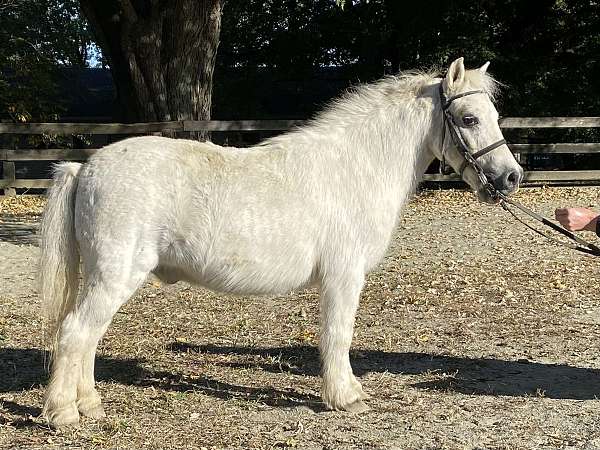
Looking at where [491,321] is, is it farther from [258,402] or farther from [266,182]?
[266,182]

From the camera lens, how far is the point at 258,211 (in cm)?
445

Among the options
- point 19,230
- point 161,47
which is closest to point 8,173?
point 19,230

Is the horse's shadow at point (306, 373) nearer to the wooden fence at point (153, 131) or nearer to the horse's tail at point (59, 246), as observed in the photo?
the horse's tail at point (59, 246)

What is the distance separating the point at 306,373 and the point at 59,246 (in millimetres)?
2121

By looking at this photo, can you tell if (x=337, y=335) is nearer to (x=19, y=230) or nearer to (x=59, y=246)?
(x=59, y=246)

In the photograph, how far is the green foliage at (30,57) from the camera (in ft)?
69.9

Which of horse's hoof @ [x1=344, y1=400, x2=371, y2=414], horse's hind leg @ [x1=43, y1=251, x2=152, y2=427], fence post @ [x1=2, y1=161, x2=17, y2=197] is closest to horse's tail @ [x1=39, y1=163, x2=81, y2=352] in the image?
horse's hind leg @ [x1=43, y1=251, x2=152, y2=427]

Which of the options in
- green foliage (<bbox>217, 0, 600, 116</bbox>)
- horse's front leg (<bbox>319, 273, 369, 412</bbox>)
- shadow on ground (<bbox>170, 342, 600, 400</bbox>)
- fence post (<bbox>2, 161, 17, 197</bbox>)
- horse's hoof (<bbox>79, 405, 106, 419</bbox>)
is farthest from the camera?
green foliage (<bbox>217, 0, 600, 116</bbox>)

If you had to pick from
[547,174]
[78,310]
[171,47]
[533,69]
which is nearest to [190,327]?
[78,310]

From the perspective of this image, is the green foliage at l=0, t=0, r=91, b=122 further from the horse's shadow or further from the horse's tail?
the horse's tail

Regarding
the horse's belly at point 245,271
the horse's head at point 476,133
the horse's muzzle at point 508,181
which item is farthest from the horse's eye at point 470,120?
the horse's belly at point 245,271

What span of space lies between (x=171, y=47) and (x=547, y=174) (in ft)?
29.3

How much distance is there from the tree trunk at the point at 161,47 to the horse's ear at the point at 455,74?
7.57m

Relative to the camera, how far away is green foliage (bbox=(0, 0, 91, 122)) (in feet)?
69.9
